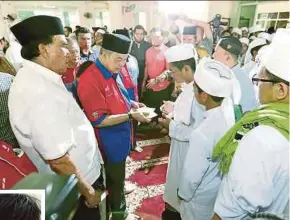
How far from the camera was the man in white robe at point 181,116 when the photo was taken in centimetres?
132

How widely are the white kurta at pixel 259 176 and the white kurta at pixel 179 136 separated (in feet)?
1.96

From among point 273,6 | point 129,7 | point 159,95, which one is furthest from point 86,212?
point 273,6

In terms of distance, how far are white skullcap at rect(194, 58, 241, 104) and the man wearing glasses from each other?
280 mm

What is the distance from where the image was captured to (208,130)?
1.02 metres

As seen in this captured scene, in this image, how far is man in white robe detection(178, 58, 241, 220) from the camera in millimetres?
1017

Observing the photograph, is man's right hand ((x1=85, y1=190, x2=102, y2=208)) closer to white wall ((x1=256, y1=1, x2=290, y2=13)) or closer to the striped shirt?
the striped shirt

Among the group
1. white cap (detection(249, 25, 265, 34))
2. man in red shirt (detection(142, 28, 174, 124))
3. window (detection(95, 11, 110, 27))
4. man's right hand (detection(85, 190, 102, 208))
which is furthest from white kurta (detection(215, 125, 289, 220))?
window (detection(95, 11, 110, 27))

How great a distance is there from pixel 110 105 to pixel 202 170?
27.4 inches

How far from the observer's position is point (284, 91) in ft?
2.18

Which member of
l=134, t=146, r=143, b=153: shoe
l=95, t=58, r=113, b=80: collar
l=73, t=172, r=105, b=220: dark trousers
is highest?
l=95, t=58, r=113, b=80: collar

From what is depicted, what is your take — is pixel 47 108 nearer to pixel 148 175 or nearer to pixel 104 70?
pixel 104 70

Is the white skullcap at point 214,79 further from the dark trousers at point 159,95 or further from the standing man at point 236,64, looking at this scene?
the dark trousers at point 159,95

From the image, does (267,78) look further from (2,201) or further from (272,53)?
(2,201)

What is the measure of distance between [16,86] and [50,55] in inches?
7.2
